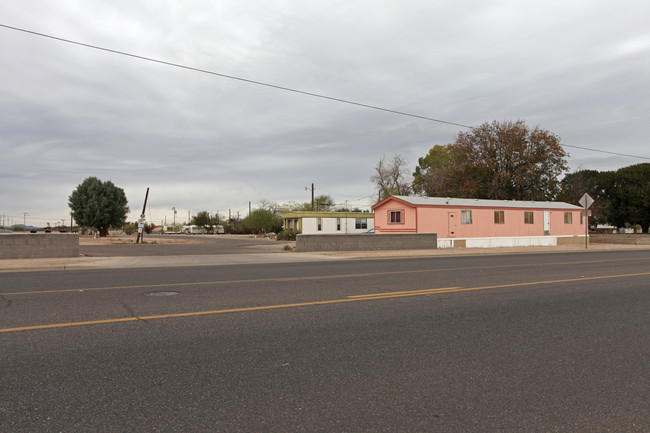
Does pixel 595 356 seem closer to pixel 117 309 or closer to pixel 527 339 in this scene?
pixel 527 339

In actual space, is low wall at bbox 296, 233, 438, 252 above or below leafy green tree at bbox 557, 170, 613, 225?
below

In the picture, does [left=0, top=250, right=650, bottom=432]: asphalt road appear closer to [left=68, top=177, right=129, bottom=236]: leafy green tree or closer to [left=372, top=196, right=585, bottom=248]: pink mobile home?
[left=372, top=196, right=585, bottom=248]: pink mobile home

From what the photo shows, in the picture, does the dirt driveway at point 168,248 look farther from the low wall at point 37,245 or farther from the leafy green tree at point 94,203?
the leafy green tree at point 94,203

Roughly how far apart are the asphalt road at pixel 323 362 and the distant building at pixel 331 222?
42.4m

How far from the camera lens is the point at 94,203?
186 feet

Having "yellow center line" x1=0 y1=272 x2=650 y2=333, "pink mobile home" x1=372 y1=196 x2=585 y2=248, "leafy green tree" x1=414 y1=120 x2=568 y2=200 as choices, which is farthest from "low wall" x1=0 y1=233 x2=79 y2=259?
"leafy green tree" x1=414 y1=120 x2=568 y2=200

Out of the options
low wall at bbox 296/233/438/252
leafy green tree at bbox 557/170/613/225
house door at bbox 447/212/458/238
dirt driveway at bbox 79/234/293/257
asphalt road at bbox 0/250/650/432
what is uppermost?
leafy green tree at bbox 557/170/613/225

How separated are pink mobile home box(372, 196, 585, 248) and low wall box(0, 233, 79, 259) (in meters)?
20.3

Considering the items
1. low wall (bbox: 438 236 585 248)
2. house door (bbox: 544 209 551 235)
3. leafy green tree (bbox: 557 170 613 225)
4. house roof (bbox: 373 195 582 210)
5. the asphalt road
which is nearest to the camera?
the asphalt road

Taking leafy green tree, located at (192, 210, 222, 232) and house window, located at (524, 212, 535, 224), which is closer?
house window, located at (524, 212, 535, 224)

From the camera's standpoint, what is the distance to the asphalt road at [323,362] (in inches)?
133

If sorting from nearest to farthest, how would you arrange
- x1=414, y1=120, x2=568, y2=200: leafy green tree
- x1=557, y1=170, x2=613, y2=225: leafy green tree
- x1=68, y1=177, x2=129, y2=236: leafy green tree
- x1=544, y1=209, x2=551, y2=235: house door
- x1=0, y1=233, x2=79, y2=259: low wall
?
x1=0, y1=233, x2=79, y2=259: low wall
x1=544, y1=209, x2=551, y2=235: house door
x1=414, y1=120, x2=568, y2=200: leafy green tree
x1=68, y1=177, x2=129, y2=236: leafy green tree
x1=557, y1=170, x2=613, y2=225: leafy green tree

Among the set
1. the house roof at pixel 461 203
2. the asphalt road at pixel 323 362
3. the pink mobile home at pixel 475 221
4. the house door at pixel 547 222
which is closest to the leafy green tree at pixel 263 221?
the pink mobile home at pixel 475 221

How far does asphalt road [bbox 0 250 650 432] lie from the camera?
3.38 metres
